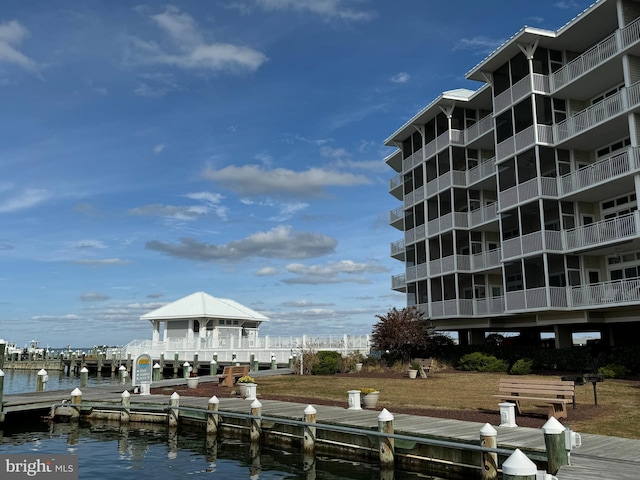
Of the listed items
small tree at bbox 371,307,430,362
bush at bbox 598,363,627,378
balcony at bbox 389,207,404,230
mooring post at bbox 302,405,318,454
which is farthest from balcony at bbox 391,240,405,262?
mooring post at bbox 302,405,318,454

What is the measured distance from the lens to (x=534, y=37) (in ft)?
105

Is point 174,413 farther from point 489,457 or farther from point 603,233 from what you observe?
point 603,233

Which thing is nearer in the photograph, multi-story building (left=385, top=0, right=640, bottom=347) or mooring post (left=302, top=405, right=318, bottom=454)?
mooring post (left=302, top=405, right=318, bottom=454)

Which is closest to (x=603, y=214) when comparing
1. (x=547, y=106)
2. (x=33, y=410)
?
(x=547, y=106)

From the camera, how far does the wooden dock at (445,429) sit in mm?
10164

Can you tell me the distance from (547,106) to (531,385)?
71.3 ft

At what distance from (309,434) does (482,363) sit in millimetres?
20351

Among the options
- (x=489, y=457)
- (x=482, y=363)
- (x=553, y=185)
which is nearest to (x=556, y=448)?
(x=489, y=457)

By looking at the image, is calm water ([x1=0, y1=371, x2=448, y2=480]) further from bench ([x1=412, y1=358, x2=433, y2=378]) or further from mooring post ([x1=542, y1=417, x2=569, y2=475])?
bench ([x1=412, y1=358, x2=433, y2=378])

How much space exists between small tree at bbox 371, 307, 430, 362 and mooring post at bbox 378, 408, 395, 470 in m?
21.4

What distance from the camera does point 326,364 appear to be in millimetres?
34719

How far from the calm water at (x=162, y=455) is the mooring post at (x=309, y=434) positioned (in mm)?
316

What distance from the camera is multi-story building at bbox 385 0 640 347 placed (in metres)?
28.7

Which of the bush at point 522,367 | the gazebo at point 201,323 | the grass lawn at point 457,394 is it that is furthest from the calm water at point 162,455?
the gazebo at point 201,323
